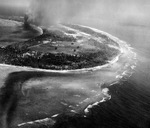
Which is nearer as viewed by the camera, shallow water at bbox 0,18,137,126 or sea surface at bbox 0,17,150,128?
sea surface at bbox 0,17,150,128

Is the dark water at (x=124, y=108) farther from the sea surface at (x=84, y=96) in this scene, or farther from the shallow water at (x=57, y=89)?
the shallow water at (x=57, y=89)

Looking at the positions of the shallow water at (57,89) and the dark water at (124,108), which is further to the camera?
the shallow water at (57,89)

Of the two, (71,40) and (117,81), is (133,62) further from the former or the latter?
(71,40)

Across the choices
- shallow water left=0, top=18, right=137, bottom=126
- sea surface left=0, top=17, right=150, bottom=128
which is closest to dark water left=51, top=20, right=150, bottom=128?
sea surface left=0, top=17, right=150, bottom=128

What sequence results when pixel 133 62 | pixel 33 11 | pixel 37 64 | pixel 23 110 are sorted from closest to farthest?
pixel 23 110
pixel 37 64
pixel 133 62
pixel 33 11

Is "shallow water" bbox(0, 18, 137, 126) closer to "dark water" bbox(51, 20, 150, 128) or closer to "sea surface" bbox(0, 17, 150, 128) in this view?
"sea surface" bbox(0, 17, 150, 128)

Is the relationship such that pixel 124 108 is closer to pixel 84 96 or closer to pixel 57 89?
pixel 84 96

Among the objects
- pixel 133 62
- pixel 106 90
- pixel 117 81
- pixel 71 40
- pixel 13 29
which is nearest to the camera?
pixel 106 90

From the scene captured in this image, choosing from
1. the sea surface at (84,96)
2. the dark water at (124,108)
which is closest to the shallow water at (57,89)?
the sea surface at (84,96)

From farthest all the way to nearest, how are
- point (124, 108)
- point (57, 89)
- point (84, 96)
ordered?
point (57, 89) → point (84, 96) → point (124, 108)

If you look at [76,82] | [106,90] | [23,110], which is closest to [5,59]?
[76,82]

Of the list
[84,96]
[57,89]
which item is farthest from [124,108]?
[57,89]
